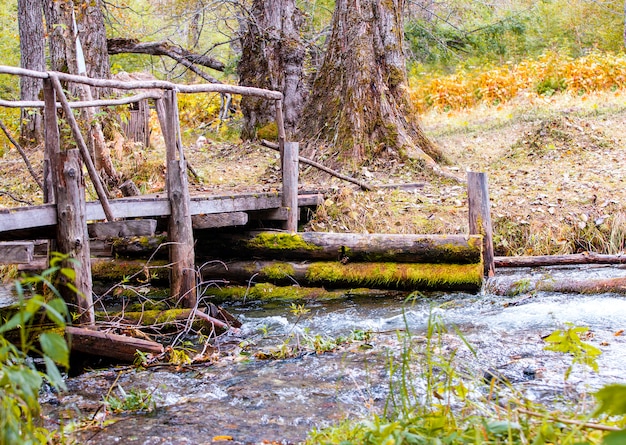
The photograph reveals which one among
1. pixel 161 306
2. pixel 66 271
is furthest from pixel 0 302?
pixel 66 271

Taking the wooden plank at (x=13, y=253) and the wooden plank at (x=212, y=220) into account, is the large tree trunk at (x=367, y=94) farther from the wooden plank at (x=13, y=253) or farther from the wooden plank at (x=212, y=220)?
the wooden plank at (x=13, y=253)

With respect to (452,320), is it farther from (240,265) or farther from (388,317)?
(240,265)

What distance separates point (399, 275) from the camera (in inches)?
313

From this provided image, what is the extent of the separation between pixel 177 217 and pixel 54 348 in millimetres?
5147

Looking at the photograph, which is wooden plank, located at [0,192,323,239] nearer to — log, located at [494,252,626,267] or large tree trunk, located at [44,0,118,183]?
large tree trunk, located at [44,0,118,183]

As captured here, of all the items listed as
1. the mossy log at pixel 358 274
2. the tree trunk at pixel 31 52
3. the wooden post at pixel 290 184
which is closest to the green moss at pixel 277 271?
the mossy log at pixel 358 274

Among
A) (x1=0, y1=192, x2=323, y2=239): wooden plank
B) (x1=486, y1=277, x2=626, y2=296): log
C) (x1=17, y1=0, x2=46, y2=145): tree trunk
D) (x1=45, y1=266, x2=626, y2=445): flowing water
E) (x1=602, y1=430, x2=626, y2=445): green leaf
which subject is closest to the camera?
(x1=602, y1=430, x2=626, y2=445): green leaf

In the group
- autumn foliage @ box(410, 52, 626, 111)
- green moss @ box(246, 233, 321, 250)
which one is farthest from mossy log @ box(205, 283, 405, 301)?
autumn foliage @ box(410, 52, 626, 111)

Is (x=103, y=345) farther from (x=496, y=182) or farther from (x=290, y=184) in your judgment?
(x=496, y=182)

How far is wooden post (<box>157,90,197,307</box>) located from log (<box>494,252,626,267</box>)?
368 centimetres

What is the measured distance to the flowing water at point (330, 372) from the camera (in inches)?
167

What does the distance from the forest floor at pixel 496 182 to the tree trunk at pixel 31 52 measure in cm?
82

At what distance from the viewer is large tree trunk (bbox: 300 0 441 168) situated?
1181cm

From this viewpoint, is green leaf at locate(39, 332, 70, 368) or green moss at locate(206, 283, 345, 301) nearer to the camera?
green leaf at locate(39, 332, 70, 368)
